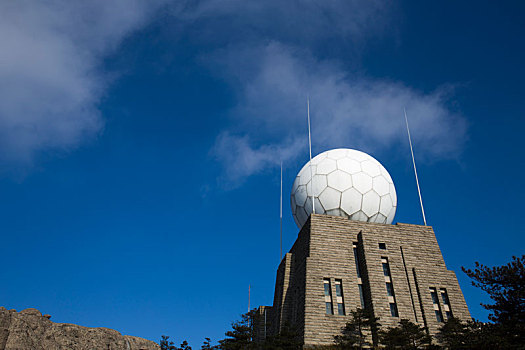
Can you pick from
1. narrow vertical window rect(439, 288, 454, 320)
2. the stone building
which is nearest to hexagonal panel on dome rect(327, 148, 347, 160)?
the stone building

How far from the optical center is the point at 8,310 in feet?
45.2

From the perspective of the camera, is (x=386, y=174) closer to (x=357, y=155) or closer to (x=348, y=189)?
(x=357, y=155)

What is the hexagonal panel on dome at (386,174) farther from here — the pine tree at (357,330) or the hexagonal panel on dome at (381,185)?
the pine tree at (357,330)

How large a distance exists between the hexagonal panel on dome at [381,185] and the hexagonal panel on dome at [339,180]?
1586 millimetres

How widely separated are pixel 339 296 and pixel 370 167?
811cm

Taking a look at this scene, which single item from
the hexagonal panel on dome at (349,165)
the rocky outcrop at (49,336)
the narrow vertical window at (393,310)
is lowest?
the rocky outcrop at (49,336)

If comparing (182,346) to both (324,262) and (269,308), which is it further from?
(324,262)

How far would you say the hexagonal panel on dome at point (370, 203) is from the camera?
21641mm

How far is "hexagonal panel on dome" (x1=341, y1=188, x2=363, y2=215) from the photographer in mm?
21531

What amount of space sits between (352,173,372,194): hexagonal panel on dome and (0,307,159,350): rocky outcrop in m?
13.6

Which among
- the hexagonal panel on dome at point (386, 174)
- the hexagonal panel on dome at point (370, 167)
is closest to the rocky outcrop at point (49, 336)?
the hexagonal panel on dome at point (370, 167)

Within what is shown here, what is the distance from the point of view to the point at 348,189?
2155 cm

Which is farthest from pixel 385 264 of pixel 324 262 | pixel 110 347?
pixel 110 347

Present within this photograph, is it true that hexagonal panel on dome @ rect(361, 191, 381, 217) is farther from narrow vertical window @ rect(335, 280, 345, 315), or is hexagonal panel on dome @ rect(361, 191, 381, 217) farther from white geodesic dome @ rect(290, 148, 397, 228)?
narrow vertical window @ rect(335, 280, 345, 315)
